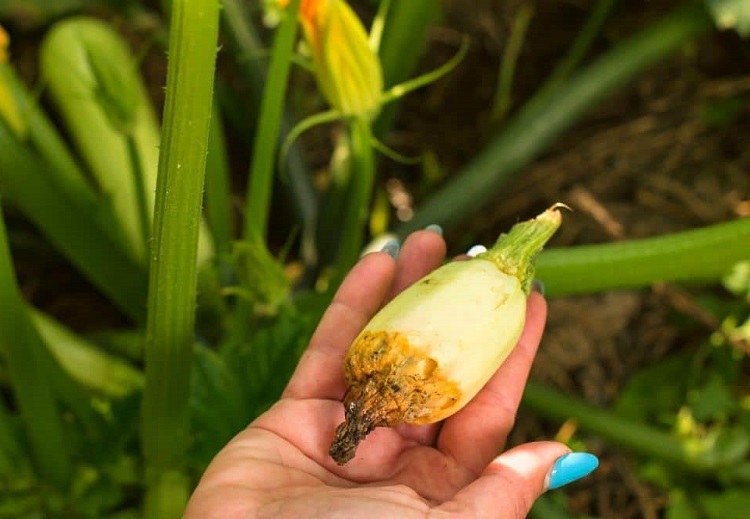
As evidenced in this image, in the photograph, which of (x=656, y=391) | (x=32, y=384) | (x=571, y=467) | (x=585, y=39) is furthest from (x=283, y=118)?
(x=571, y=467)

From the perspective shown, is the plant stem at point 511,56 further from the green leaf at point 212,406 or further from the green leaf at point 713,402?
the green leaf at point 212,406

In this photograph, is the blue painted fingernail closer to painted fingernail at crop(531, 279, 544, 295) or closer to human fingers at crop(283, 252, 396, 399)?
human fingers at crop(283, 252, 396, 399)

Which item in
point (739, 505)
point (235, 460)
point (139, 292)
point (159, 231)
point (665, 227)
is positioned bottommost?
point (739, 505)

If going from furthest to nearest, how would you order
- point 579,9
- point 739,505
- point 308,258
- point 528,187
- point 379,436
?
point 579,9 < point 528,187 < point 308,258 < point 739,505 < point 379,436

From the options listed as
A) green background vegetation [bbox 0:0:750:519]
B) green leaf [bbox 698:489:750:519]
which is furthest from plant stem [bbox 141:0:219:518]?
green leaf [bbox 698:489:750:519]

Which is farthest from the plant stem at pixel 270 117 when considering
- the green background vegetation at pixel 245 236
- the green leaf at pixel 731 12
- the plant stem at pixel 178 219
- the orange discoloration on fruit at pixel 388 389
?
the green leaf at pixel 731 12

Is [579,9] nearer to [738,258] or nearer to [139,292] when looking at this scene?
[738,258]

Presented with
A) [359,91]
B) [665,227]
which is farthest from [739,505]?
[359,91]
